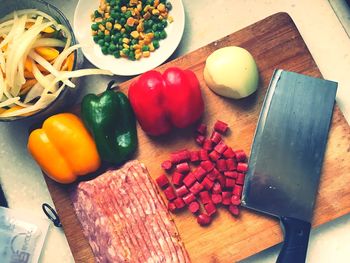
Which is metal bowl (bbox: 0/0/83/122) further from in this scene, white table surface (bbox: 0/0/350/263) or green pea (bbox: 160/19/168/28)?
green pea (bbox: 160/19/168/28)

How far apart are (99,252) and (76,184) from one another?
0.84ft

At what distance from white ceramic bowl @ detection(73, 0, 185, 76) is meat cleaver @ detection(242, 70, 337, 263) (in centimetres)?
40

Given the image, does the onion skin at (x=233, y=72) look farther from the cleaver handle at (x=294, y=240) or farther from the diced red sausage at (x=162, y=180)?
the cleaver handle at (x=294, y=240)

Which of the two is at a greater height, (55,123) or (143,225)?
(55,123)

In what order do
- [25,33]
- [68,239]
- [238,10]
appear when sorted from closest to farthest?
1. [25,33]
2. [68,239]
3. [238,10]

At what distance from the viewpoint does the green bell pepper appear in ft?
5.58

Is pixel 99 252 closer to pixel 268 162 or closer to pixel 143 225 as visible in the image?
pixel 143 225

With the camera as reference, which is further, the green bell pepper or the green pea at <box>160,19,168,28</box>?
the green pea at <box>160,19,168,28</box>

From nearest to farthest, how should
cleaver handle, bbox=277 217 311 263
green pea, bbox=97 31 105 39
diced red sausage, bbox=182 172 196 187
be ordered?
cleaver handle, bbox=277 217 311 263 → diced red sausage, bbox=182 172 196 187 → green pea, bbox=97 31 105 39

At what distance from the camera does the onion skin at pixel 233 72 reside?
1685 millimetres

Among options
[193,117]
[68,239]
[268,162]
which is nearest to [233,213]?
[268,162]

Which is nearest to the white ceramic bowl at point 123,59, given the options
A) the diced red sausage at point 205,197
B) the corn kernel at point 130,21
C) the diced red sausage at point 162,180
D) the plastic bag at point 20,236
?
the corn kernel at point 130,21

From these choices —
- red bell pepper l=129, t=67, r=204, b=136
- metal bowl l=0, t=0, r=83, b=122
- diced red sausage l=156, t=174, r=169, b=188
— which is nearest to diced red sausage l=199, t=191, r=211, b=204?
diced red sausage l=156, t=174, r=169, b=188

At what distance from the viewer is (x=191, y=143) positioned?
5.82ft
